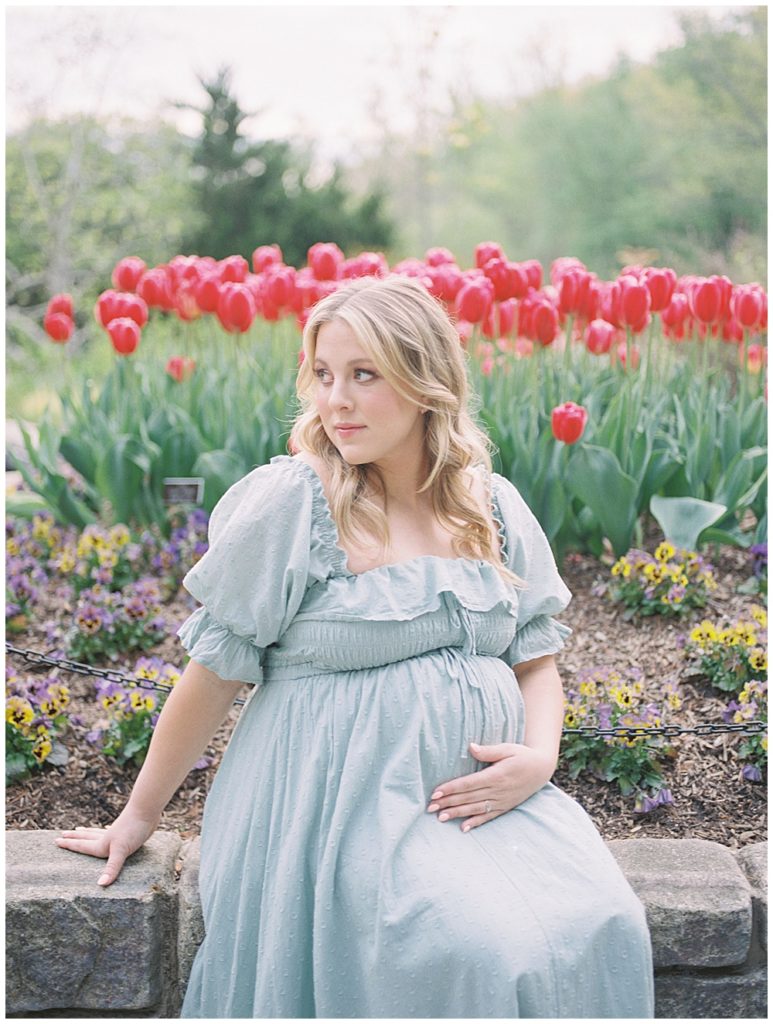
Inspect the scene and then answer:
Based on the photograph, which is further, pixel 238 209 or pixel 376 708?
pixel 238 209

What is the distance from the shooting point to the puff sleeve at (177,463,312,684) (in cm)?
185

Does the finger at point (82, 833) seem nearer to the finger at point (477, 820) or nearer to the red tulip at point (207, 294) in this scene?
the finger at point (477, 820)

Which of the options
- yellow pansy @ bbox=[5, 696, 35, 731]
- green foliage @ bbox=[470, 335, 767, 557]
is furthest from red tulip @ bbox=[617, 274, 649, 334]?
yellow pansy @ bbox=[5, 696, 35, 731]

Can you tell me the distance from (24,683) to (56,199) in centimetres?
1121

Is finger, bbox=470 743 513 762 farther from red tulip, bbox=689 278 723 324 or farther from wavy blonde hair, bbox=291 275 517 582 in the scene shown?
red tulip, bbox=689 278 723 324

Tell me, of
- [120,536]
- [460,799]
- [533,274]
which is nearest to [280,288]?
[533,274]

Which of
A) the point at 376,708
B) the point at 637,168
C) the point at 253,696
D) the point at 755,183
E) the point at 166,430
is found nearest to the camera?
the point at 376,708


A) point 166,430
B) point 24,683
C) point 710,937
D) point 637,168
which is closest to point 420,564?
point 710,937

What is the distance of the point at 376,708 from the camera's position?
1.86m

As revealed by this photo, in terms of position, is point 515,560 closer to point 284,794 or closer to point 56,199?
point 284,794

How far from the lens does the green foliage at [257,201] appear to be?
12.7 meters

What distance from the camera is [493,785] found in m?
1.90

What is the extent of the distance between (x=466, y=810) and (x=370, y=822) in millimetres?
158

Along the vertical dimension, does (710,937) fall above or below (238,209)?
below
